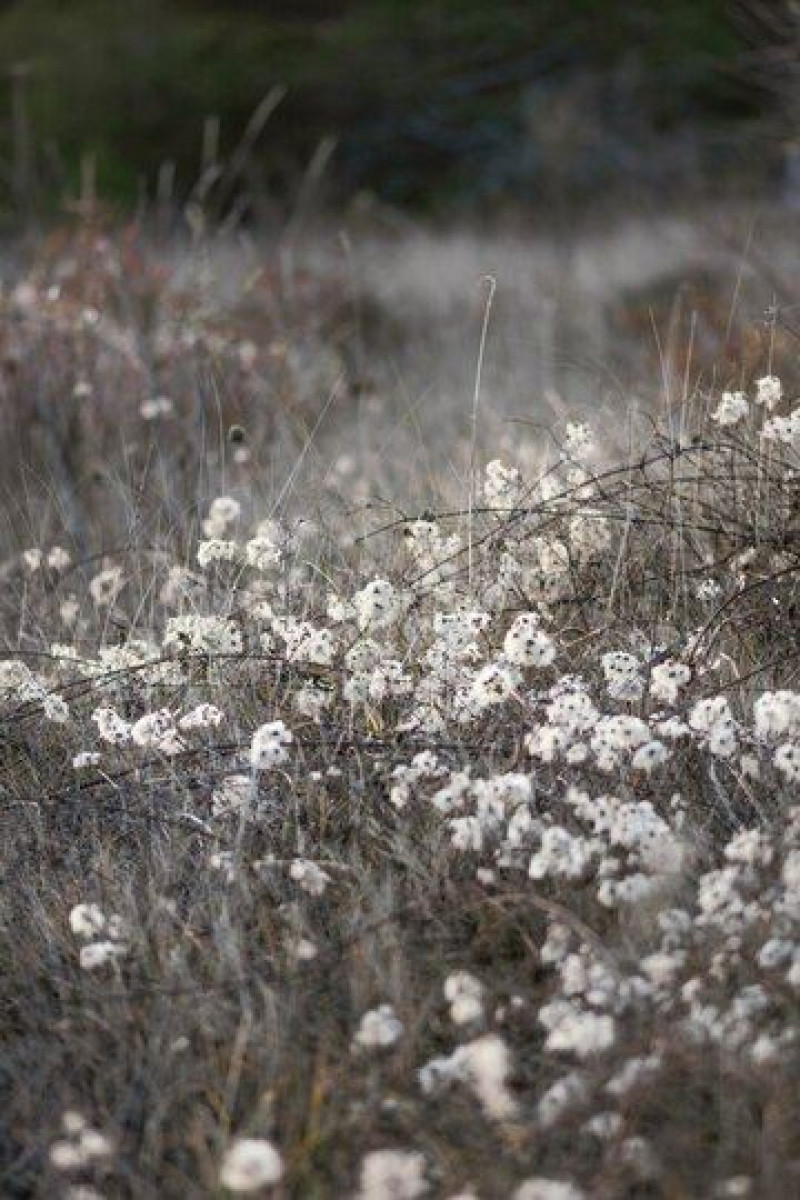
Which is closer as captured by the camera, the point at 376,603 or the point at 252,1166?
the point at 252,1166

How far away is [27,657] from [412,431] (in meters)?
2.45

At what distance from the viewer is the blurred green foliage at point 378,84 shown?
19.0 m

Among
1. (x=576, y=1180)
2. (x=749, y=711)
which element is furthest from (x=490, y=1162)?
(x=749, y=711)

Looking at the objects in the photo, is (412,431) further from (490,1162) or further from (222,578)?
Answer: (490,1162)

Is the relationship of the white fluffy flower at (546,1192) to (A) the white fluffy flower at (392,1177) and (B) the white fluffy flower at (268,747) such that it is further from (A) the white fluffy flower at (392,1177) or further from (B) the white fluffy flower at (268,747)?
(B) the white fluffy flower at (268,747)

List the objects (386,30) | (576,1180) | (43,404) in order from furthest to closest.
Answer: (386,30), (43,404), (576,1180)

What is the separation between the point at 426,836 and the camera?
9.77ft

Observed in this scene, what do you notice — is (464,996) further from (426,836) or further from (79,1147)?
(79,1147)

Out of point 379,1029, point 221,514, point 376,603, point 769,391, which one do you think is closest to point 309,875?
point 379,1029

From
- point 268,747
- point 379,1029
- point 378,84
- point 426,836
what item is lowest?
point 379,1029

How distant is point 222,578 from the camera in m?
4.34

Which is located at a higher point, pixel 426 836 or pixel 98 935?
pixel 426 836

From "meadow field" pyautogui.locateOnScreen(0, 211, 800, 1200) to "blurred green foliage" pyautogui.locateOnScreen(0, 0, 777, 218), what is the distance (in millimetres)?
14203

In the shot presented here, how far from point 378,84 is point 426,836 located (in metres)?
19.3
